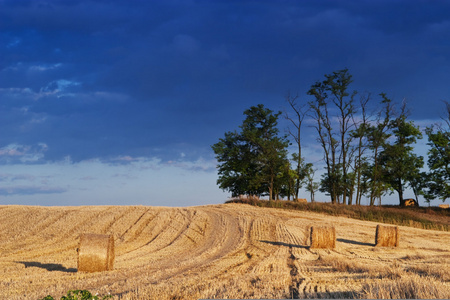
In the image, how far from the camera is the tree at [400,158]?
42.8 meters

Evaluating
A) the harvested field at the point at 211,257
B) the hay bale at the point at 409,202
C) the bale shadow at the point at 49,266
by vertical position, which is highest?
the hay bale at the point at 409,202

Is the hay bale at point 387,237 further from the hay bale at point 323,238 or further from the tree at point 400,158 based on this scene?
the tree at point 400,158

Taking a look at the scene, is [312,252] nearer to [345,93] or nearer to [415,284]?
[415,284]

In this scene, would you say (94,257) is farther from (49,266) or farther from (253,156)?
(253,156)

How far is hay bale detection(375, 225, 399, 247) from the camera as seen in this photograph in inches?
731

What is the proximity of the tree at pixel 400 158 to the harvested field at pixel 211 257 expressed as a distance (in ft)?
61.2

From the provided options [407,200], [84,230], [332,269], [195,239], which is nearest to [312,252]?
[332,269]

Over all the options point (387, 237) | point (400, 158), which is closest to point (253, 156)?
point (400, 158)

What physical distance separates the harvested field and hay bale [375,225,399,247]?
0.43 m

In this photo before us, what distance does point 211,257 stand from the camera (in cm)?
1495

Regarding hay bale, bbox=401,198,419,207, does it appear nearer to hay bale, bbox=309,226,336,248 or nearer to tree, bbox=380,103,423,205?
tree, bbox=380,103,423,205

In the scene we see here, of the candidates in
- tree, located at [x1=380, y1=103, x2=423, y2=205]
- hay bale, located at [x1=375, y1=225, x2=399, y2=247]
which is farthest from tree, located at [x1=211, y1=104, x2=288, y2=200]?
hay bale, located at [x1=375, y1=225, x2=399, y2=247]

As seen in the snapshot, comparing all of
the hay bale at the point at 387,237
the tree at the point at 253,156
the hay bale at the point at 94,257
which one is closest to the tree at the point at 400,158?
the tree at the point at 253,156

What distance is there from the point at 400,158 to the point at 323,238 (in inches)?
1169
